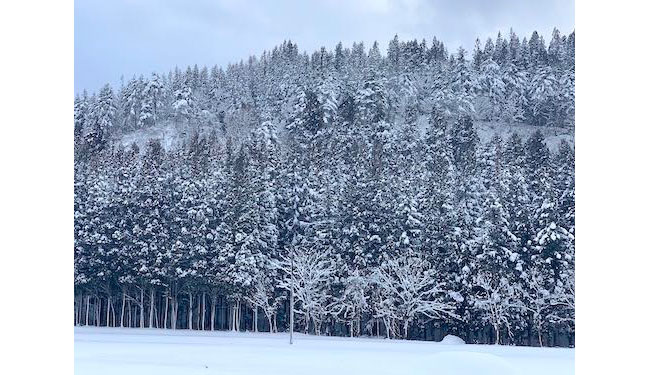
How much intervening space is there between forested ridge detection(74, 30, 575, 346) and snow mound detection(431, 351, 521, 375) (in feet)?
Result: 44.6

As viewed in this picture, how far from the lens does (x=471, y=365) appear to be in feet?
32.8

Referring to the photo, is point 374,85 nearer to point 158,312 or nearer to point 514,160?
point 514,160

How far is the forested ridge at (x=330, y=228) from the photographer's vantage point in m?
25.7

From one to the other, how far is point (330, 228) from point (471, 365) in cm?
1902

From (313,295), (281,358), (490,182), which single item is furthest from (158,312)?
(281,358)

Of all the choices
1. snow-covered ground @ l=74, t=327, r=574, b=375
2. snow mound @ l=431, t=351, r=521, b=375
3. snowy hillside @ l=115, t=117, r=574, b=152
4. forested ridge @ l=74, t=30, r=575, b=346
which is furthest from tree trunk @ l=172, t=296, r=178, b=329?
snow mound @ l=431, t=351, r=521, b=375

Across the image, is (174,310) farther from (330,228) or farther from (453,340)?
(453,340)

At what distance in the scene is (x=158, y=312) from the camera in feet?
104

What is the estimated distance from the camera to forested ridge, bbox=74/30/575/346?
2572 centimetres

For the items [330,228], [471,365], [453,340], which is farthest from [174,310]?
[471,365]

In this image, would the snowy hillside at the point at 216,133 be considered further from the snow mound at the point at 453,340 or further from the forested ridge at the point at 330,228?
the snow mound at the point at 453,340

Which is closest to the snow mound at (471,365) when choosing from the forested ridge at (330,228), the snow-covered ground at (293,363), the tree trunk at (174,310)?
the snow-covered ground at (293,363)

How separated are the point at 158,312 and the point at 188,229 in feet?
16.5
